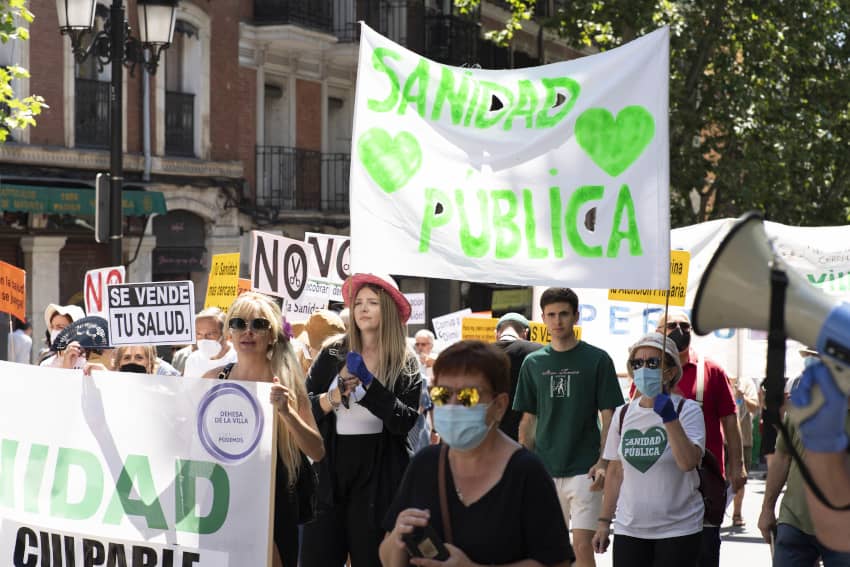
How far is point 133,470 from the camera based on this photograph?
633cm

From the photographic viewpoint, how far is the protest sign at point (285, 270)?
503 inches

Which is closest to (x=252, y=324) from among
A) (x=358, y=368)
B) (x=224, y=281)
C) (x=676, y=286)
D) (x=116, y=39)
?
(x=358, y=368)

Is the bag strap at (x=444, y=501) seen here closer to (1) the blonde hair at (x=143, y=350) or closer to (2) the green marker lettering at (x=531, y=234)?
(2) the green marker lettering at (x=531, y=234)

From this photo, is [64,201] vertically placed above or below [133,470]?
above

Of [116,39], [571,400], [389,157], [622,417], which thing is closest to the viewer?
[622,417]

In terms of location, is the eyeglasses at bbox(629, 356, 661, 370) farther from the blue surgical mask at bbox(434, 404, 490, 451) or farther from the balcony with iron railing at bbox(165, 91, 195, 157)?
the balcony with iron railing at bbox(165, 91, 195, 157)

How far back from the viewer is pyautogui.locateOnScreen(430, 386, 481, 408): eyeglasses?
13.1ft

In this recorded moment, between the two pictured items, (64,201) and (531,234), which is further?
(64,201)

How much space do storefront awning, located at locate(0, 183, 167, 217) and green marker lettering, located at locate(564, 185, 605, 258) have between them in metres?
14.2

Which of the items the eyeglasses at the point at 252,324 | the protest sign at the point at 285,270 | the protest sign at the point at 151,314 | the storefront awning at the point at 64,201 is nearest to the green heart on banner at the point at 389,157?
the eyeglasses at the point at 252,324

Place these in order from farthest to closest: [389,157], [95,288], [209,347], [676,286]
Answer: [95,288], [676,286], [209,347], [389,157]

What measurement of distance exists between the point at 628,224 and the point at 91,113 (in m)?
16.6

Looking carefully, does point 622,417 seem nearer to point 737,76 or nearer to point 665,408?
point 665,408

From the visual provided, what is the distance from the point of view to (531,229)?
7.02 meters
